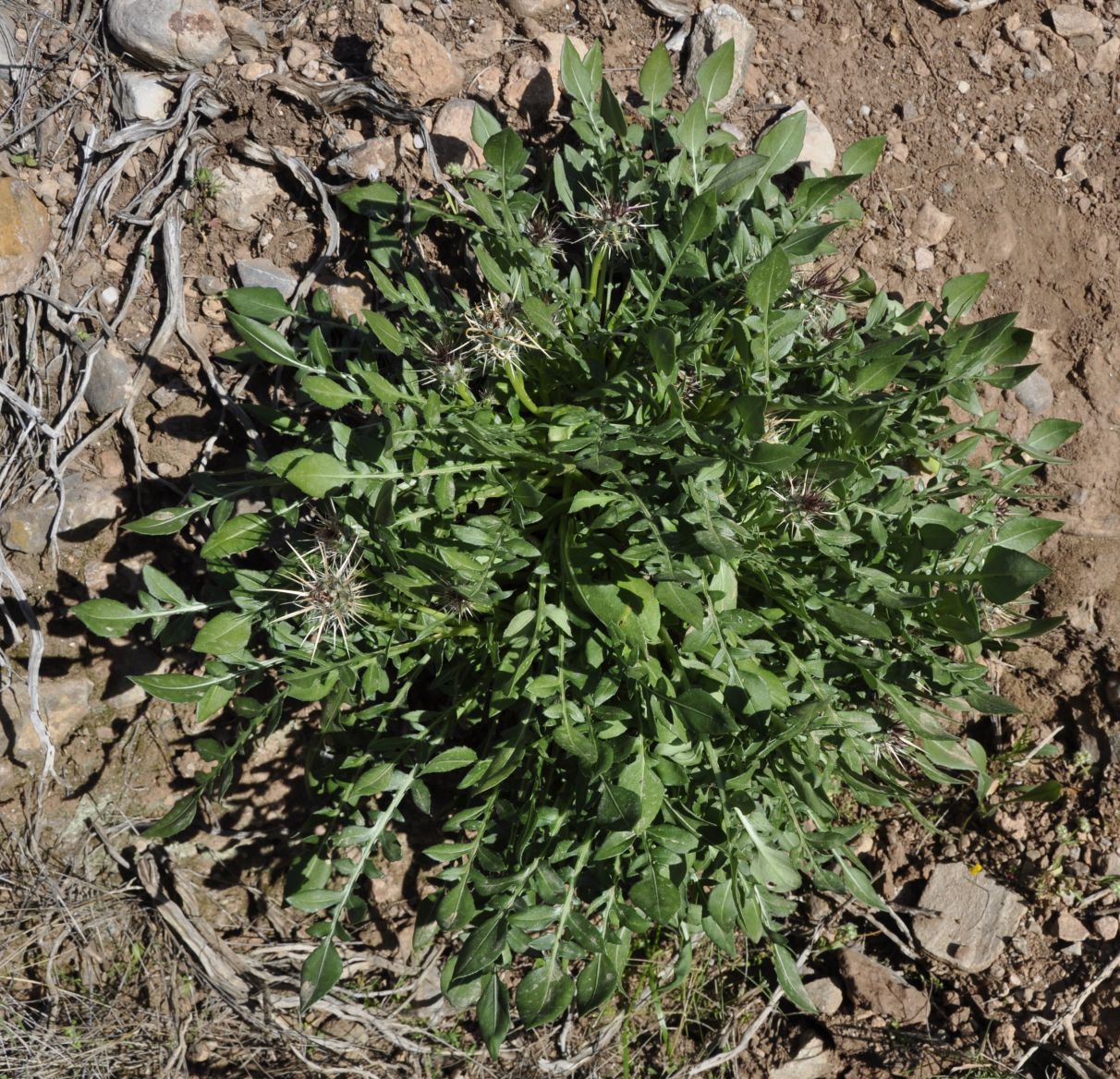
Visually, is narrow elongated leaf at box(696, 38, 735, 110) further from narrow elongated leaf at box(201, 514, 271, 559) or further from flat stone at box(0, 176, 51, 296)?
flat stone at box(0, 176, 51, 296)

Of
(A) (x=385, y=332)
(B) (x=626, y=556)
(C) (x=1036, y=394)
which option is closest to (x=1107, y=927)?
(C) (x=1036, y=394)

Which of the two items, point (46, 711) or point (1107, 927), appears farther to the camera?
point (46, 711)

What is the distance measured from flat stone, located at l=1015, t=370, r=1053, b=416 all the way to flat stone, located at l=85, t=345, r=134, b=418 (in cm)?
340

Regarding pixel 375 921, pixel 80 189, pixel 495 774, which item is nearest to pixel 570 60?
pixel 80 189

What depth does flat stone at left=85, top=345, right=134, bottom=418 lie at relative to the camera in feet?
11.6

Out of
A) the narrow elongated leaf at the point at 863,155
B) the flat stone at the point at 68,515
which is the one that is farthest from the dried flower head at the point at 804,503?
the flat stone at the point at 68,515

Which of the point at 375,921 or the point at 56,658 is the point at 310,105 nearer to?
the point at 56,658

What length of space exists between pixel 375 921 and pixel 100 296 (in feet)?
8.57

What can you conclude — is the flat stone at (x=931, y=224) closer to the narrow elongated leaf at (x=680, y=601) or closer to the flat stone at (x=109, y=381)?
the narrow elongated leaf at (x=680, y=601)

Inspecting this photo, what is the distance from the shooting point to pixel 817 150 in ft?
11.9

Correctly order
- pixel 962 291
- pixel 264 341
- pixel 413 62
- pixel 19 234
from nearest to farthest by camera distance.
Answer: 1. pixel 264 341
2. pixel 962 291
3. pixel 19 234
4. pixel 413 62

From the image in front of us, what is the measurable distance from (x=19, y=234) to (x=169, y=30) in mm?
928

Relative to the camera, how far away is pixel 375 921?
145 inches

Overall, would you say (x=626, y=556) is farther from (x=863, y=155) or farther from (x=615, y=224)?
(x=863, y=155)
